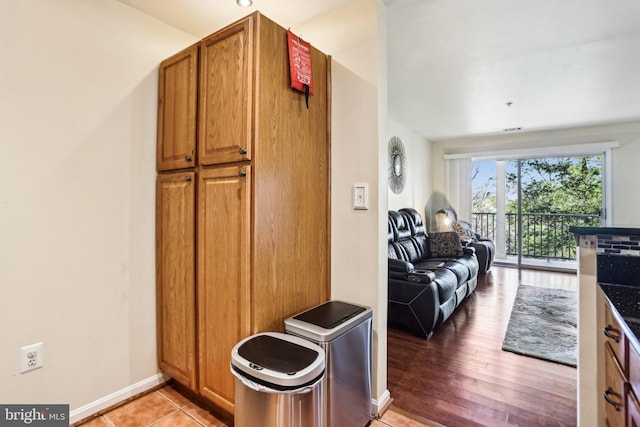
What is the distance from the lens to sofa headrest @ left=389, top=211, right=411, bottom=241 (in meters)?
3.76

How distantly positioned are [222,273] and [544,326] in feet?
10.2

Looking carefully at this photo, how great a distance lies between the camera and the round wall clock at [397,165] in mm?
4449

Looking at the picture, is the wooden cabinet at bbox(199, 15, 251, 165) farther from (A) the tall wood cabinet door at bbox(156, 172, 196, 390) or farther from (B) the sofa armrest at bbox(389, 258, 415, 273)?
(B) the sofa armrest at bbox(389, 258, 415, 273)

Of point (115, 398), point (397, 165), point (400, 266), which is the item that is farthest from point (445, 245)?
point (115, 398)

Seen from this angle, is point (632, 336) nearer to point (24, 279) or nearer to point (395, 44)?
point (395, 44)

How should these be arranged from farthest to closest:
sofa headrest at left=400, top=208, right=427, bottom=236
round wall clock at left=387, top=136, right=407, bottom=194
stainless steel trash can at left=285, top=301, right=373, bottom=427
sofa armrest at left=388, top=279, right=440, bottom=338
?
1. round wall clock at left=387, top=136, right=407, bottom=194
2. sofa headrest at left=400, top=208, right=427, bottom=236
3. sofa armrest at left=388, top=279, right=440, bottom=338
4. stainless steel trash can at left=285, top=301, right=373, bottom=427

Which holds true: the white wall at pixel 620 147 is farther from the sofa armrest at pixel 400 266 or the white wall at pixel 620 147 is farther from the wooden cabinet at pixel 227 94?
the wooden cabinet at pixel 227 94

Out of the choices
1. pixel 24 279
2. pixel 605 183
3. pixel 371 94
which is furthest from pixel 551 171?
pixel 24 279

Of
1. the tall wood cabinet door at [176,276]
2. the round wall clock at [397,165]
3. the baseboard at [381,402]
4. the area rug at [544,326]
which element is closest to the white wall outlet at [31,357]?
the tall wood cabinet door at [176,276]

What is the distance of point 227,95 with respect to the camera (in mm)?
1539

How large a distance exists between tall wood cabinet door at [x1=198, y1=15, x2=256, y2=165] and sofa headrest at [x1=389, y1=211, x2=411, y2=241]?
259 cm

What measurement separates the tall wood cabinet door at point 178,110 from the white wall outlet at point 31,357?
110 cm

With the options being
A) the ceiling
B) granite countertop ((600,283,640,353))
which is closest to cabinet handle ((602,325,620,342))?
granite countertop ((600,283,640,353))

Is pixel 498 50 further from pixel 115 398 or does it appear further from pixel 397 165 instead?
pixel 115 398
